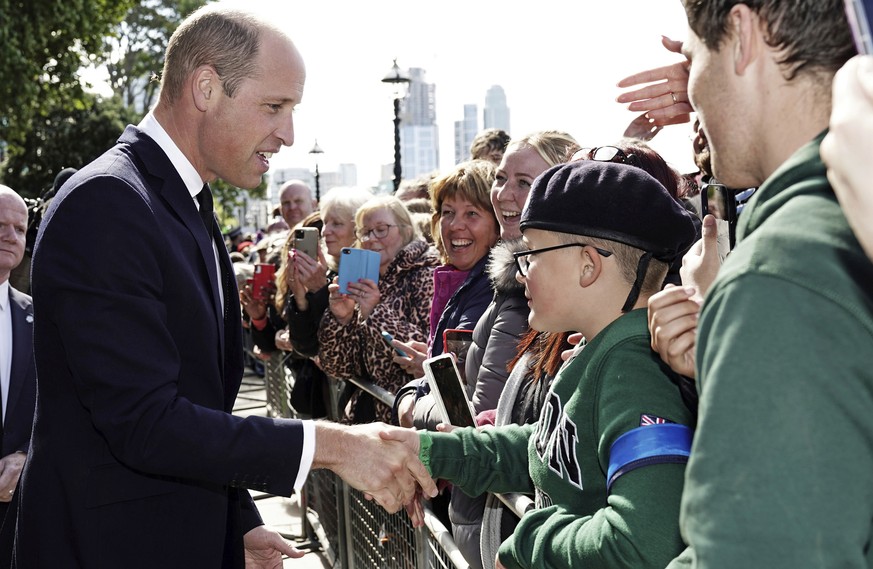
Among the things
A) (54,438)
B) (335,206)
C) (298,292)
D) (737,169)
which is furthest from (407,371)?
(737,169)

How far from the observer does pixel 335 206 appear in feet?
20.1

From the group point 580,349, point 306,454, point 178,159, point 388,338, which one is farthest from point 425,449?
point 388,338

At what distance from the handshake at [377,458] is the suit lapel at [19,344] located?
80.4 inches

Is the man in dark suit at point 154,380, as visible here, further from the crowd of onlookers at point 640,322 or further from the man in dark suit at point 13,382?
the man in dark suit at point 13,382

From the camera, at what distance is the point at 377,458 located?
255 centimetres

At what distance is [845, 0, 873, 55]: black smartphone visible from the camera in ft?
3.21

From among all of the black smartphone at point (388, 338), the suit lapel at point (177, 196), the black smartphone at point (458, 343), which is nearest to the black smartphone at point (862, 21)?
the suit lapel at point (177, 196)

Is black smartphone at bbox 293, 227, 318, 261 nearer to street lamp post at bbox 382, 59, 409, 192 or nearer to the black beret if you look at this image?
the black beret

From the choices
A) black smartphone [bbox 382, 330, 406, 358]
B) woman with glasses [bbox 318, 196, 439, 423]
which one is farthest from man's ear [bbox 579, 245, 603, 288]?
woman with glasses [bbox 318, 196, 439, 423]

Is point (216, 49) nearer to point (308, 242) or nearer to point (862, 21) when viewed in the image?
point (862, 21)

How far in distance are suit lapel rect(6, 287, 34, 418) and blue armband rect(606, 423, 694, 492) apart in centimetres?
307

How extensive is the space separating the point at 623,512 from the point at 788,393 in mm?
724

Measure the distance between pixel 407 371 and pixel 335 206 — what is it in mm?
1983

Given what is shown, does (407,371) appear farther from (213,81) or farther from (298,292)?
(213,81)
